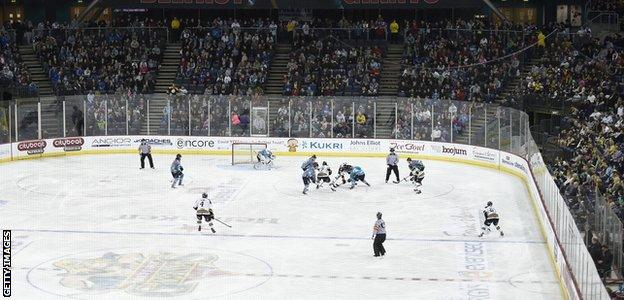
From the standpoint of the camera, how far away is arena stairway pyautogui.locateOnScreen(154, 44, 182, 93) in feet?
154

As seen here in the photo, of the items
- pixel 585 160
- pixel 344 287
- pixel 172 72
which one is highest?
pixel 172 72

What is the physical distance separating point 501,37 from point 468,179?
38.2ft

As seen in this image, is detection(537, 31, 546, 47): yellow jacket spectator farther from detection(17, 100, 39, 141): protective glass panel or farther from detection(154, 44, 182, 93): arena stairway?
detection(17, 100, 39, 141): protective glass panel

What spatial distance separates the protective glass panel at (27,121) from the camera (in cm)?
3922

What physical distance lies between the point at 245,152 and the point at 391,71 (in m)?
9.03

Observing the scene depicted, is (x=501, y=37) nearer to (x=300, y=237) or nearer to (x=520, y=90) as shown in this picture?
(x=520, y=90)

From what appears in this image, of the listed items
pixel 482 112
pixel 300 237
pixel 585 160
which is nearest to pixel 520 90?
pixel 482 112

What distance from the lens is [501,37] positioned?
45.4 meters

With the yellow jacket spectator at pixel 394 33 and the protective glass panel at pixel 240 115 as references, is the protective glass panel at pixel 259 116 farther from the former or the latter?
the yellow jacket spectator at pixel 394 33

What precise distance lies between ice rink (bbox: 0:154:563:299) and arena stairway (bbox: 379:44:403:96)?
26.8 feet

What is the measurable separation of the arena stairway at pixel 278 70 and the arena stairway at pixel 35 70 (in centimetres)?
892

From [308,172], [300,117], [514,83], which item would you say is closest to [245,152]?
[300,117]

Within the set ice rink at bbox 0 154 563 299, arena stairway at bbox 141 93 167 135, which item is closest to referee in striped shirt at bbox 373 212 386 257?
ice rink at bbox 0 154 563 299

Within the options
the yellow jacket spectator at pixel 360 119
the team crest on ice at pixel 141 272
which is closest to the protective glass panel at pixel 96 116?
the yellow jacket spectator at pixel 360 119
